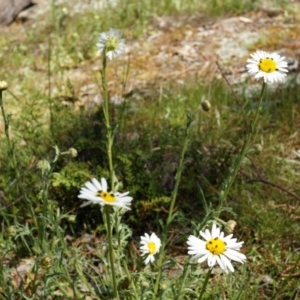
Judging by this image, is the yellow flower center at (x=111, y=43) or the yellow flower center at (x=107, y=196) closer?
the yellow flower center at (x=107, y=196)

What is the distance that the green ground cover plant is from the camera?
5.81ft

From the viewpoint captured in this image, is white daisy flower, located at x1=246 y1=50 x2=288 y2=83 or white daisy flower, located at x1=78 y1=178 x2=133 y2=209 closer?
white daisy flower, located at x1=78 y1=178 x2=133 y2=209

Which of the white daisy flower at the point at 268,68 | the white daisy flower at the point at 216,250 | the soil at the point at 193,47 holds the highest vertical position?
the white daisy flower at the point at 268,68

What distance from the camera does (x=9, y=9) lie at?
204 inches

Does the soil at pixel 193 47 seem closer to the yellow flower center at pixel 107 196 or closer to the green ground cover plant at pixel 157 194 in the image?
the green ground cover plant at pixel 157 194

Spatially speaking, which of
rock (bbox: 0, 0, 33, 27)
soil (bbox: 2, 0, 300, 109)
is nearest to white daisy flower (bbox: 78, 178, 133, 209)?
soil (bbox: 2, 0, 300, 109)

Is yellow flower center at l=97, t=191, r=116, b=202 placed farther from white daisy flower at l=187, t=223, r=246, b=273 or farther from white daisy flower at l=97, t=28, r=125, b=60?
white daisy flower at l=97, t=28, r=125, b=60

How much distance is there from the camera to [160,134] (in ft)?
9.50

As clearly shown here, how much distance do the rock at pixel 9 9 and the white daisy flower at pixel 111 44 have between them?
11.9 feet

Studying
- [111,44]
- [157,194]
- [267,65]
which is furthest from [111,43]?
[157,194]

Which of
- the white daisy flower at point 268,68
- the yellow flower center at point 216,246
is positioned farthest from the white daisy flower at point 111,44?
the yellow flower center at point 216,246

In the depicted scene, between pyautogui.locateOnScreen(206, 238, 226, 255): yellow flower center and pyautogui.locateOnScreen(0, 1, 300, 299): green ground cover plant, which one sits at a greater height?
pyautogui.locateOnScreen(206, 238, 226, 255): yellow flower center

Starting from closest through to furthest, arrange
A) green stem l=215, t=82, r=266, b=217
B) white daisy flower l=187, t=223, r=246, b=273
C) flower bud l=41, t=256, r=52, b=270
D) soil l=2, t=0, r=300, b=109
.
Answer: white daisy flower l=187, t=223, r=246, b=273
green stem l=215, t=82, r=266, b=217
flower bud l=41, t=256, r=52, b=270
soil l=2, t=0, r=300, b=109

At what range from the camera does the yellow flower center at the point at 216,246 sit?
4.78ft
